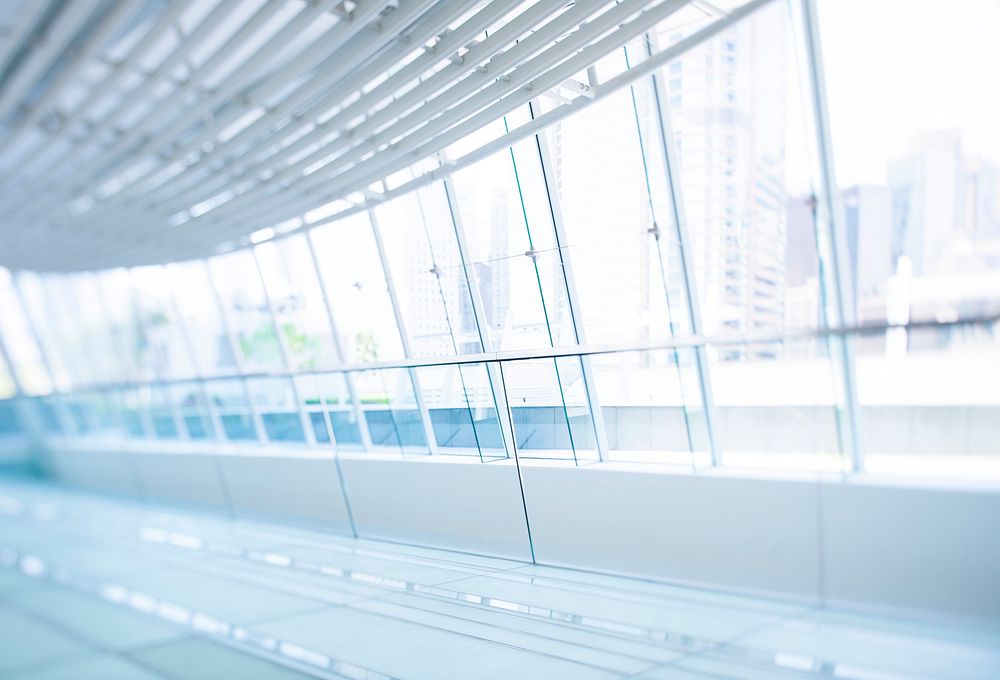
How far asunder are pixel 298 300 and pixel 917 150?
28.4 feet

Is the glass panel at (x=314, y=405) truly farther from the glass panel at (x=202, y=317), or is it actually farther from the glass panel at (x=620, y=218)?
the glass panel at (x=202, y=317)

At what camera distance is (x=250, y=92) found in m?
6.73

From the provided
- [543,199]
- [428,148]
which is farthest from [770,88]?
[428,148]

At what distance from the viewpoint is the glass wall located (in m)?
5.32

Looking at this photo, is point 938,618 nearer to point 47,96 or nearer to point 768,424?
point 768,424

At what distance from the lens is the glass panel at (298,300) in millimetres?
11234

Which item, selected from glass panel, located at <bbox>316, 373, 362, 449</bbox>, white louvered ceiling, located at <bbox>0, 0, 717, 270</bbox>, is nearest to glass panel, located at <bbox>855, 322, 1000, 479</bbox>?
white louvered ceiling, located at <bbox>0, 0, 717, 270</bbox>

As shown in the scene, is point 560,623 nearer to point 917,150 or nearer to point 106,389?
point 917,150

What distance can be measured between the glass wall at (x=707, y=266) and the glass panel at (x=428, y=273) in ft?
0.11

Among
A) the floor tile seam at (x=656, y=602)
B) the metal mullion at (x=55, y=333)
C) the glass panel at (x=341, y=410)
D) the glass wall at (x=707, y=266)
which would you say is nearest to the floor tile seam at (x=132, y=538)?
the floor tile seam at (x=656, y=602)

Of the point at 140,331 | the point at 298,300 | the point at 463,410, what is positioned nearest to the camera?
the point at 463,410

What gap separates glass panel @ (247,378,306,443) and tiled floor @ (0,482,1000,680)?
3080mm

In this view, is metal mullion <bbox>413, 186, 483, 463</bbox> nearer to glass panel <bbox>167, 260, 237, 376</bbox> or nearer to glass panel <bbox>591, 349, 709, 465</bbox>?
glass panel <bbox>591, 349, 709, 465</bbox>

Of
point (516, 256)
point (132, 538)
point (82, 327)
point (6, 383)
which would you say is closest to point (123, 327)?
point (82, 327)
